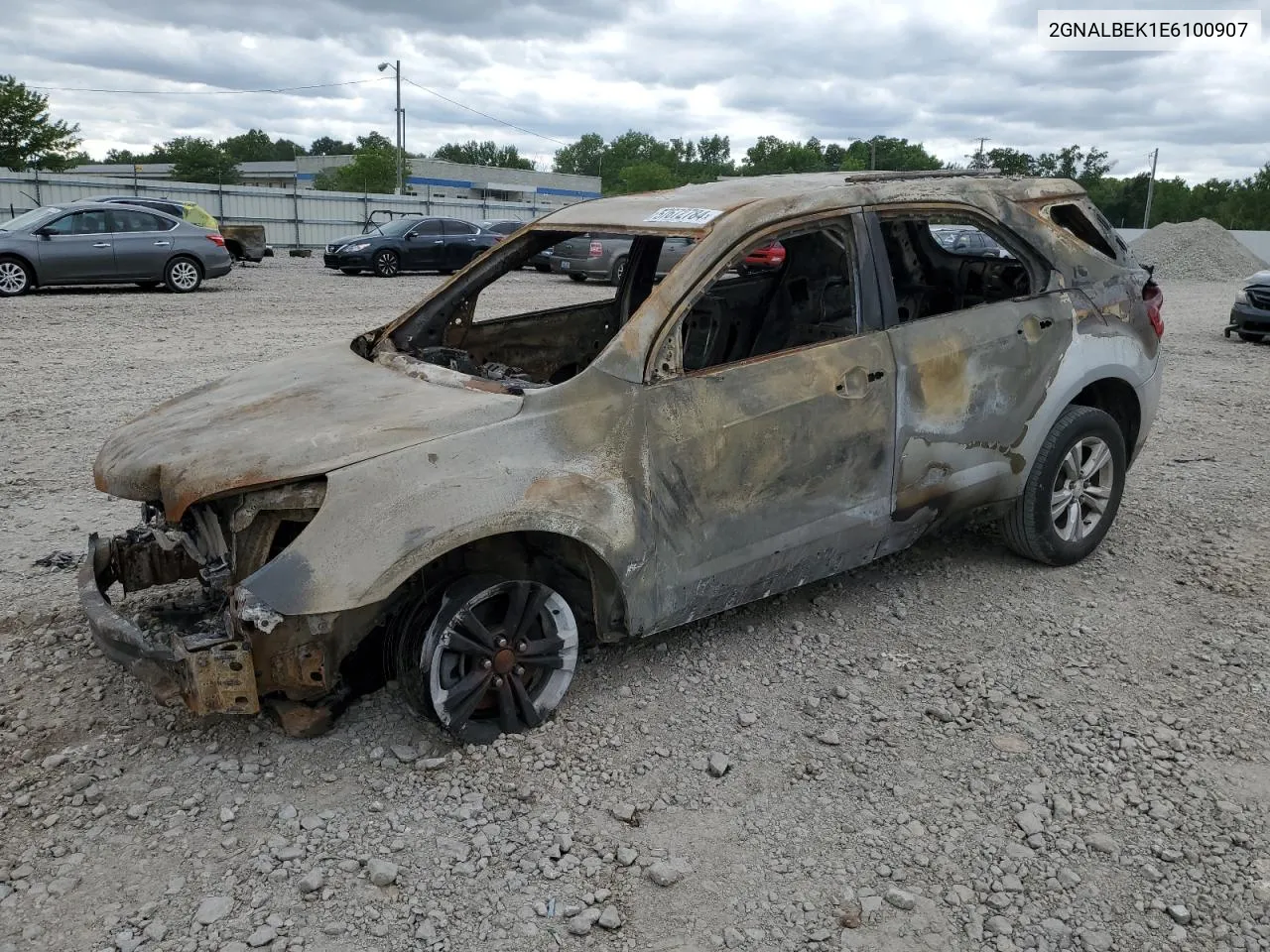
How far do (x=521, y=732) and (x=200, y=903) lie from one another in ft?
3.67

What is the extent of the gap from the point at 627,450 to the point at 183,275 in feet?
50.8

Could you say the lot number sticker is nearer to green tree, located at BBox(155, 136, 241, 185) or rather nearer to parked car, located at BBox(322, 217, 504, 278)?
parked car, located at BBox(322, 217, 504, 278)

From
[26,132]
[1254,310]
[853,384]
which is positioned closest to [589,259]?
[1254,310]

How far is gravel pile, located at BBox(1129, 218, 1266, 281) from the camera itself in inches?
1071

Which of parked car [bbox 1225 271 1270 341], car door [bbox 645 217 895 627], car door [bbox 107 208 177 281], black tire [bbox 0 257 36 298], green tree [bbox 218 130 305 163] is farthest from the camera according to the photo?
green tree [bbox 218 130 305 163]

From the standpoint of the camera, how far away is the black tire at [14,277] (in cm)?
1523

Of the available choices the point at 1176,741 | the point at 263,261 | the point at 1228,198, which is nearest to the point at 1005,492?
the point at 1176,741

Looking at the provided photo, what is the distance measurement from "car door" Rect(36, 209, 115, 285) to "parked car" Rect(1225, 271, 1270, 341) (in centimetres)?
1600

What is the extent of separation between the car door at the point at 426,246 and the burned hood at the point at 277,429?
18876 millimetres

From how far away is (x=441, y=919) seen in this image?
2.71 meters

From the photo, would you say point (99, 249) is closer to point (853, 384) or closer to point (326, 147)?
point (853, 384)

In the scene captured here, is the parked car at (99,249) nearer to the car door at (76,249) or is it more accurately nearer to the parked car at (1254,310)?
the car door at (76,249)

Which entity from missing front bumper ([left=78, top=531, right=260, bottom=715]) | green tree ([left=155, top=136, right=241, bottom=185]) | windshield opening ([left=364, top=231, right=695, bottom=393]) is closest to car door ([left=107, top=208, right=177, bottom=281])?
windshield opening ([left=364, top=231, right=695, bottom=393])

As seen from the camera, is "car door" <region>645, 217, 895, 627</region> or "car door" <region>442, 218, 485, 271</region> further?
"car door" <region>442, 218, 485, 271</region>
